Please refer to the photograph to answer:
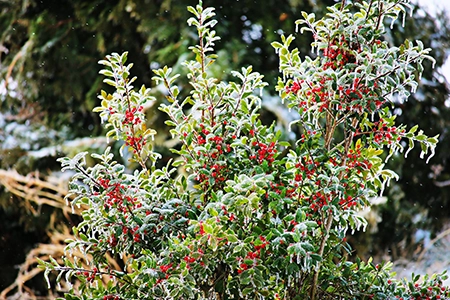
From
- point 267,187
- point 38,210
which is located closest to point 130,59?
point 38,210

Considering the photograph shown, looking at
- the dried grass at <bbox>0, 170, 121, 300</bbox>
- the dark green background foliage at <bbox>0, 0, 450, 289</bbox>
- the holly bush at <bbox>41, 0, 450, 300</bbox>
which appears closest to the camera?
the holly bush at <bbox>41, 0, 450, 300</bbox>

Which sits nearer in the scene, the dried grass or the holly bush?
the holly bush

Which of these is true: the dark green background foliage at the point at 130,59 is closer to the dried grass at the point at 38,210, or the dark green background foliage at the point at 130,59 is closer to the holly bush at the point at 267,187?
the dried grass at the point at 38,210

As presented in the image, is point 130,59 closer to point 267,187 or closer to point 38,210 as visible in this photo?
point 38,210

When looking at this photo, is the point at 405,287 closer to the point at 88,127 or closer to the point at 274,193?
the point at 274,193

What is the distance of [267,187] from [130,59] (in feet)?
8.34

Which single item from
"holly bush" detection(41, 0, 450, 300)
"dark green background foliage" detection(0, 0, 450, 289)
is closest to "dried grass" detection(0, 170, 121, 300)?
"dark green background foliage" detection(0, 0, 450, 289)

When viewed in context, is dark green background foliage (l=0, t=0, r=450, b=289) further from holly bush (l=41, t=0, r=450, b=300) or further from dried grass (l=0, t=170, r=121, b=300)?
holly bush (l=41, t=0, r=450, b=300)

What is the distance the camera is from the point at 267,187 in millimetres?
861

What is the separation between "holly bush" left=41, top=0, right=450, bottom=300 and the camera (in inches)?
31.9

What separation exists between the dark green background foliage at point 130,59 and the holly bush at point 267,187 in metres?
1.73

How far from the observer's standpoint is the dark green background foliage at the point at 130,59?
280 centimetres

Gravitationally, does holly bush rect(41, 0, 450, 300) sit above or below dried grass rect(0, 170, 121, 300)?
above

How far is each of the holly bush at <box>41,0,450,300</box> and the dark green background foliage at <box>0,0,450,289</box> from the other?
173 centimetres
